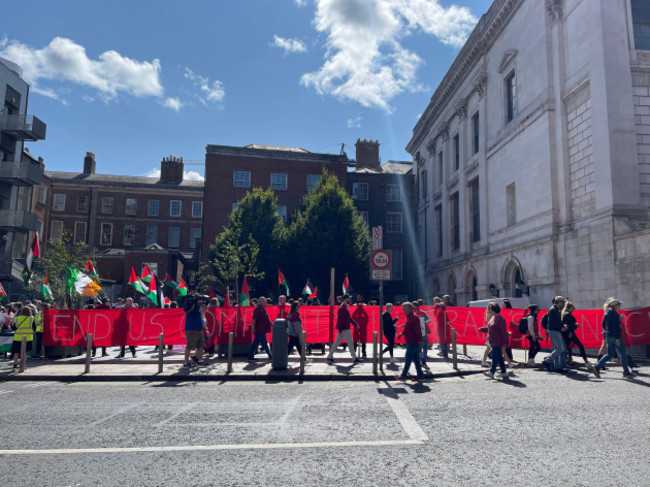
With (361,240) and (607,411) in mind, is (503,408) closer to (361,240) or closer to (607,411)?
(607,411)

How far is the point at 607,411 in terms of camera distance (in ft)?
23.5

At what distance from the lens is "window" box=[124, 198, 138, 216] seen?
52812mm

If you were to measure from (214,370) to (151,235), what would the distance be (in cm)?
4452

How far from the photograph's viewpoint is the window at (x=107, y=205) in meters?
52.5

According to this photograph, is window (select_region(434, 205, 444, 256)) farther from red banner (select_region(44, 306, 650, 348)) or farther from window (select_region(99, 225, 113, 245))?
window (select_region(99, 225, 113, 245))

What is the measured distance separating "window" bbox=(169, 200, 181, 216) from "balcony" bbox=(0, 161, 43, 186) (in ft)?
57.4

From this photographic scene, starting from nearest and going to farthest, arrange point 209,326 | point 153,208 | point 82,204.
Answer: point 209,326 < point 82,204 < point 153,208

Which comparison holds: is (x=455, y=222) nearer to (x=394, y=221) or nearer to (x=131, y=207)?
(x=394, y=221)

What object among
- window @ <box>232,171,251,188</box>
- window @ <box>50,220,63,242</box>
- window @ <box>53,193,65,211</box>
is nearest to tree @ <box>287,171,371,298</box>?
window @ <box>232,171,251,188</box>

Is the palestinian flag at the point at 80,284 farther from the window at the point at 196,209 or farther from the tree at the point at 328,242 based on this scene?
the window at the point at 196,209

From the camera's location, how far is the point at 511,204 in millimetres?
26422

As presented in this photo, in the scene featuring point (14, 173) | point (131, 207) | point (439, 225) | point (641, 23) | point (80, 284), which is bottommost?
point (80, 284)

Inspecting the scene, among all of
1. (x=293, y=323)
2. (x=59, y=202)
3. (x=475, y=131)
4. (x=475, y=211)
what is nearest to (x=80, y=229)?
(x=59, y=202)

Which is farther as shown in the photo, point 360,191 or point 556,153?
point 360,191
